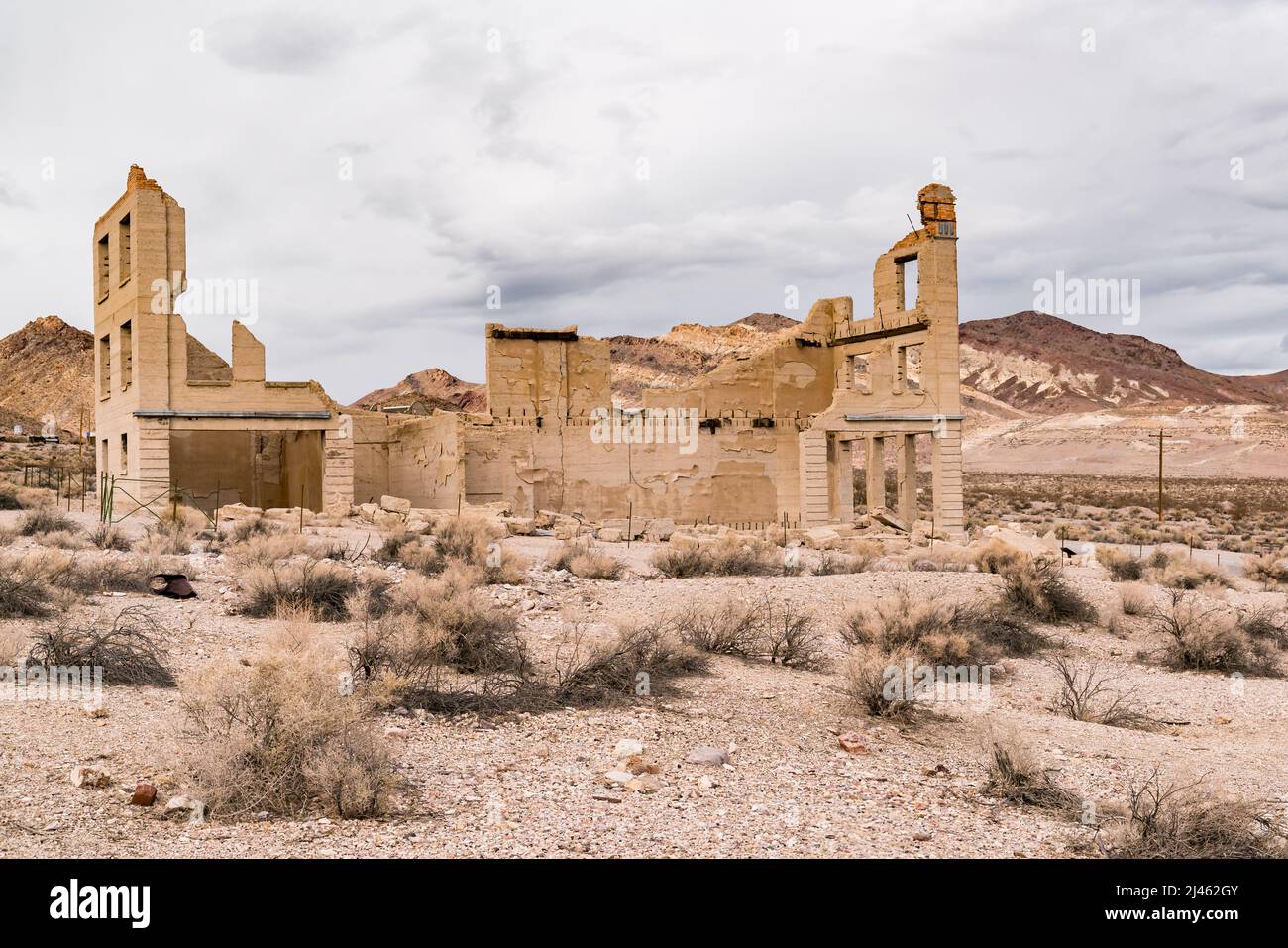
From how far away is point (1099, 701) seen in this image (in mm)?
10547

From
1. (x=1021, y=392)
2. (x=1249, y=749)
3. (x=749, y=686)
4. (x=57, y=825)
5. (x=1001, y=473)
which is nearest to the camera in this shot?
(x=57, y=825)

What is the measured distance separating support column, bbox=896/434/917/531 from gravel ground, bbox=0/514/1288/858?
715 inches

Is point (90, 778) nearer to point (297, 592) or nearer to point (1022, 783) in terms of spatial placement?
point (1022, 783)

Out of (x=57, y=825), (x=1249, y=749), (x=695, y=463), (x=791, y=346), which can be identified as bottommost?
(x=1249, y=749)

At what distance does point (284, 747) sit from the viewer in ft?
20.7

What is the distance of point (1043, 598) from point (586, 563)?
6477mm

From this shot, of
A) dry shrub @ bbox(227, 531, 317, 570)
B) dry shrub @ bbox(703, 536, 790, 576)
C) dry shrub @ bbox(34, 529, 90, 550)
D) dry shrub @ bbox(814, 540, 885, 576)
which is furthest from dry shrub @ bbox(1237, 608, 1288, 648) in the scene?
dry shrub @ bbox(34, 529, 90, 550)

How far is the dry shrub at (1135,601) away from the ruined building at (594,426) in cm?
1220

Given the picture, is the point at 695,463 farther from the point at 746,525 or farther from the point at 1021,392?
the point at 1021,392

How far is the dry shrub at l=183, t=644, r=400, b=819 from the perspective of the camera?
596cm

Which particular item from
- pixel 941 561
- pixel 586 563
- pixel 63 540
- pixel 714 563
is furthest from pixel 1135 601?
pixel 63 540

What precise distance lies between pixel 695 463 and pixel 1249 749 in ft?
63.1
